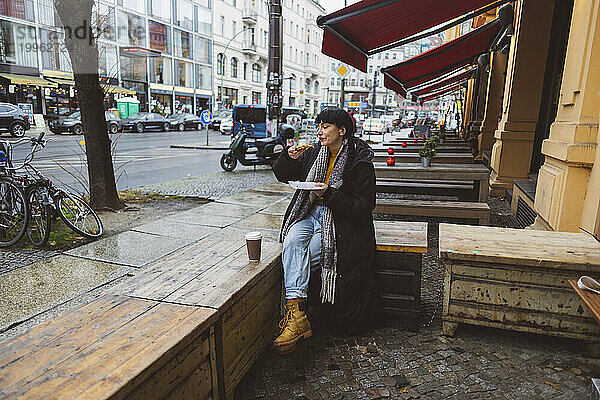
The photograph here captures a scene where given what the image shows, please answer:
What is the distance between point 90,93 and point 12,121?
17.1 metres

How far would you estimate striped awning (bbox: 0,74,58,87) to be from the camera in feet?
87.8

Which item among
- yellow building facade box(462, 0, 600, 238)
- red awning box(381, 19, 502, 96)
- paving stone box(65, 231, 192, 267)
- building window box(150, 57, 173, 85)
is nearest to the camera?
yellow building facade box(462, 0, 600, 238)

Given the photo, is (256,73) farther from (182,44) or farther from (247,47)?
(182,44)

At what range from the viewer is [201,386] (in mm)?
1950

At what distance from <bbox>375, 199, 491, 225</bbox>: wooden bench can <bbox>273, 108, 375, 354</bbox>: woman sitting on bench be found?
2.54 meters

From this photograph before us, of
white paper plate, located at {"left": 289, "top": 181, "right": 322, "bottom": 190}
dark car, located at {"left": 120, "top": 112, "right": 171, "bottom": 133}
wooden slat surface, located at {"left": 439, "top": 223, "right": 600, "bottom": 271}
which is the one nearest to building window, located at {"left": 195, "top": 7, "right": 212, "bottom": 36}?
dark car, located at {"left": 120, "top": 112, "right": 171, "bottom": 133}

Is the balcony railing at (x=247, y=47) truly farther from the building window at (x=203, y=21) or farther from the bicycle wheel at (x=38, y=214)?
the bicycle wheel at (x=38, y=214)

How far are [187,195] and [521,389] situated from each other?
668cm

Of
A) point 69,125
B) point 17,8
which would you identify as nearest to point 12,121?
point 69,125

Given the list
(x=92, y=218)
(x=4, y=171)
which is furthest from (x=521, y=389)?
(x=4, y=171)

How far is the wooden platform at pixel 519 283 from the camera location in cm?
262

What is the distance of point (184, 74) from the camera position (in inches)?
1661

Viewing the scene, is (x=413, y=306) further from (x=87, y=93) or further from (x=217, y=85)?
(x=217, y=85)

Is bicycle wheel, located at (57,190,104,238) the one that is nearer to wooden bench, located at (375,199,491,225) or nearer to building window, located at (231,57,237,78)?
wooden bench, located at (375,199,491,225)
